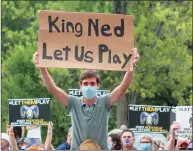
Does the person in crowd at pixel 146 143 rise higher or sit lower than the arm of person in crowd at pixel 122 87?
lower

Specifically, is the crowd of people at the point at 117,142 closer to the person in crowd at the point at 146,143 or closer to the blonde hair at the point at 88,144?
the person in crowd at the point at 146,143

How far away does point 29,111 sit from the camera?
1444 centimetres

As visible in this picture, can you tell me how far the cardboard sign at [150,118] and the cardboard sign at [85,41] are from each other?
6.04 m

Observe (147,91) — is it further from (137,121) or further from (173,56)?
(137,121)

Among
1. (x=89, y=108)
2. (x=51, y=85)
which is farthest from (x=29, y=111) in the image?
(x=89, y=108)

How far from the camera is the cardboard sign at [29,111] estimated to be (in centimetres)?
1421

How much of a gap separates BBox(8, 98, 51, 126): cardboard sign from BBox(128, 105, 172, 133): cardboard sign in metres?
1.18

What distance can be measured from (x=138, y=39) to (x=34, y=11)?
3261 mm

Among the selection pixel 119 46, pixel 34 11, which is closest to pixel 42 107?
pixel 119 46

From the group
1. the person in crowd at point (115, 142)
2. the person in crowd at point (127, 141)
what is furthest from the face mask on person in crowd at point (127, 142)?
the person in crowd at point (115, 142)

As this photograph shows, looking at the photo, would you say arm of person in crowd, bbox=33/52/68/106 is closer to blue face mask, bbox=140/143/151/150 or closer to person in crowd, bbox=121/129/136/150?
person in crowd, bbox=121/129/136/150

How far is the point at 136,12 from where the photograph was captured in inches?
1005

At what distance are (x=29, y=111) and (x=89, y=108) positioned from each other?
6.44 m

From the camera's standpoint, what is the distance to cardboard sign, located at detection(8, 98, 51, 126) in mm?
14211
